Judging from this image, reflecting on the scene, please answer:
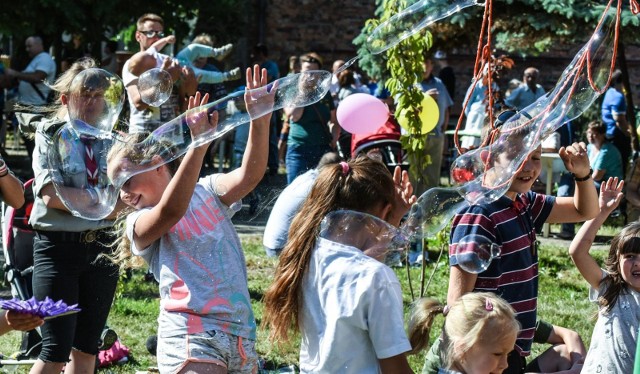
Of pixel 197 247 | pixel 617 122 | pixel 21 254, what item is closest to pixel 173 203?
pixel 197 247

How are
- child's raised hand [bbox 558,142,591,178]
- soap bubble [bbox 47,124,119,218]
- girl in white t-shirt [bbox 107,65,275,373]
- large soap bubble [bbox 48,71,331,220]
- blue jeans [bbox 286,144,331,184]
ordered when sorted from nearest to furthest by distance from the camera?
girl in white t-shirt [bbox 107,65,275,373], large soap bubble [bbox 48,71,331,220], child's raised hand [bbox 558,142,591,178], soap bubble [bbox 47,124,119,218], blue jeans [bbox 286,144,331,184]

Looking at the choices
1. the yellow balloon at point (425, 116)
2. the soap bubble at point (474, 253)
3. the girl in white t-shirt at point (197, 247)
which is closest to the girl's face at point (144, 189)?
the girl in white t-shirt at point (197, 247)

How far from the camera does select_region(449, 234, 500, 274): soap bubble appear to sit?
11.9 feet

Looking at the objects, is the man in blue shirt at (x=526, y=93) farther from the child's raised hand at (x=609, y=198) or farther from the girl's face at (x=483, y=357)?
the girl's face at (x=483, y=357)

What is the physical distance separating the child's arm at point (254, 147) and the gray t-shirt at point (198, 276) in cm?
14

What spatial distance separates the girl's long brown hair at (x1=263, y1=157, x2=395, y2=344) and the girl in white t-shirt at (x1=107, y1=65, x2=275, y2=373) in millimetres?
218

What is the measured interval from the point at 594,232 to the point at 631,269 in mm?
221

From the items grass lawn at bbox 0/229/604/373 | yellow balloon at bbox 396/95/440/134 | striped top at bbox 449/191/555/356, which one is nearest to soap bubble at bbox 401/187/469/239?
striped top at bbox 449/191/555/356

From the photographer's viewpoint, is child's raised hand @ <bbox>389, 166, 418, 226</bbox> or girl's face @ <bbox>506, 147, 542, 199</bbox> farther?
girl's face @ <bbox>506, 147, 542, 199</bbox>

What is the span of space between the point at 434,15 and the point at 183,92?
140 inches

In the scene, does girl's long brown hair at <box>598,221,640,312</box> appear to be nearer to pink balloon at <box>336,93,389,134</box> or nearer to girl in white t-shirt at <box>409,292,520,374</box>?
girl in white t-shirt at <box>409,292,520,374</box>

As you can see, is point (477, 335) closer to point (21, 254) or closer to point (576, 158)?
point (576, 158)

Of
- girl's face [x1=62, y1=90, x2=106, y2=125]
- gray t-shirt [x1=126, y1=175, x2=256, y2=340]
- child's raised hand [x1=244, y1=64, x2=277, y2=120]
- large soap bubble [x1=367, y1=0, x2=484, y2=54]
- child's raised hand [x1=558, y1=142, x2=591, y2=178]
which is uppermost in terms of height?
large soap bubble [x1=367, y1=0, x2=484, y2=54]

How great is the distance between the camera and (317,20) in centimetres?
2003
